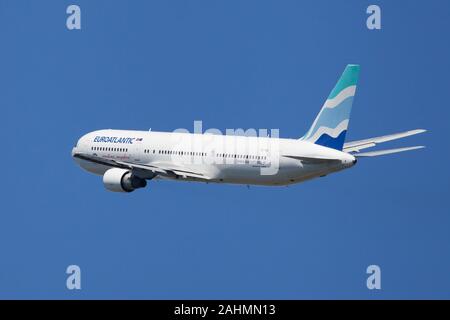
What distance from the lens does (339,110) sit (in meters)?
113

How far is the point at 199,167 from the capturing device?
11694 centimetres

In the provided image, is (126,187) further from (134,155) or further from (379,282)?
(379,282)

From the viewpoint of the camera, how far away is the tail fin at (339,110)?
11275 cm

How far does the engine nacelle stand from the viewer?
117250 millimetres

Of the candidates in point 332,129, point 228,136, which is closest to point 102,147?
point 228,136

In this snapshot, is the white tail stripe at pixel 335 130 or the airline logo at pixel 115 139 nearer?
the white tail stripe at pixel 335 130

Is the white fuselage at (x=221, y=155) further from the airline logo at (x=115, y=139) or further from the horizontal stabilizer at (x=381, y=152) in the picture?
the horizontal stabilizer at (x=381, y=152)

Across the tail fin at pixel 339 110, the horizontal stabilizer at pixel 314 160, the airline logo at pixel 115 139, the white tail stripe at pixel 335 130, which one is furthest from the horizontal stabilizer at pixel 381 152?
the airline logo at pixel 115 139

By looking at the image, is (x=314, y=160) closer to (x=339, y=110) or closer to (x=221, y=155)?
(x=339, y=110)

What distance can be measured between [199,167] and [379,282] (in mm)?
17378

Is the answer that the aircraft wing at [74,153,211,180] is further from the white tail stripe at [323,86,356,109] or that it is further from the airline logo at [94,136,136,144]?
the white tail stripe at [323,86,356,109]

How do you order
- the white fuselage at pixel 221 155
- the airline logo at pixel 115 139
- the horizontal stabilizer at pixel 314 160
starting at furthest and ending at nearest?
the airline logo at pixel 115 139
the white fuselage at pixel 221 155
the horizontal stabilizer at pixel 314 160

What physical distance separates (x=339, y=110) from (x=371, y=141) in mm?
6490

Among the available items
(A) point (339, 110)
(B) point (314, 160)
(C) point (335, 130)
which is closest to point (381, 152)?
(C) point (335, 130)
